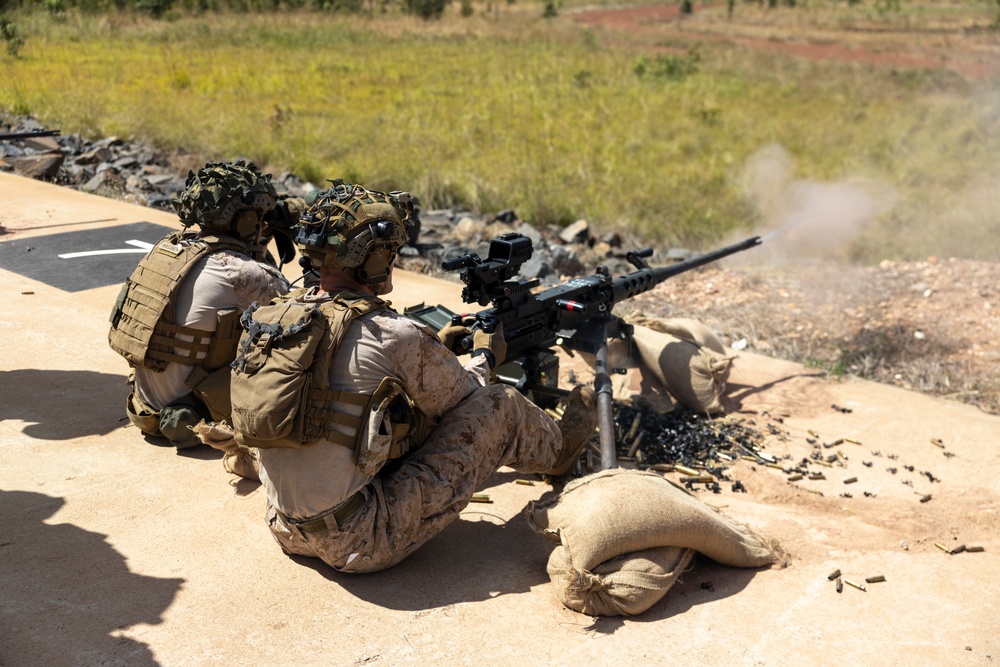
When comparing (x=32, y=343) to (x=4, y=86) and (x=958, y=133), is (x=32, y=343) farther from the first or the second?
(x=958, y=133)

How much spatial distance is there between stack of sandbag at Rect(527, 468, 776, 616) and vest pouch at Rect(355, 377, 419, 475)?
0.67 m

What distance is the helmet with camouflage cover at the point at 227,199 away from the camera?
14.1ft

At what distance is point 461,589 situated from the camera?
341cm

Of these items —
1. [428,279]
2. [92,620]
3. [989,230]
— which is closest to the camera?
[92,620]

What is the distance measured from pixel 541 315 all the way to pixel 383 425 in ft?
4.95

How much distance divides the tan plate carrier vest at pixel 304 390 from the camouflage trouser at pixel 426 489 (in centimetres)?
20

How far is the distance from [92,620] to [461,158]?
9860 millimetres

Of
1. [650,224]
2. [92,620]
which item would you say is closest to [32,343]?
[92,620]

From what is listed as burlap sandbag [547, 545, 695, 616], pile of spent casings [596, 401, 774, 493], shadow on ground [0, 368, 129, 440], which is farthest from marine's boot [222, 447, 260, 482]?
pile of spent casings [596, 401, 774, 493]

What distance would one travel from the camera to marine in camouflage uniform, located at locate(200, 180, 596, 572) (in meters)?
3.13

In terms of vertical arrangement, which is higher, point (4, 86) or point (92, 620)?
point (4, 86)

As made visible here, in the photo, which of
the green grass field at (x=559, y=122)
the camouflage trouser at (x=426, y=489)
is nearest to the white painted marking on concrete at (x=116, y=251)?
the green grass field at (x=559, y=122)

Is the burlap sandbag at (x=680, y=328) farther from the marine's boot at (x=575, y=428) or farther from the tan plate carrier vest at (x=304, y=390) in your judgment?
the tan plate carrier vest at (x=304, y=390)

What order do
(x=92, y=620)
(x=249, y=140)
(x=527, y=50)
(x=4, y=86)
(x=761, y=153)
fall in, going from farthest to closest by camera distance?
1. (x=527, y=50)
2. (x=4, y=86)
3. (x=761, y=153)
4. (x=249, y=140)
5. (x=92, y=620)
